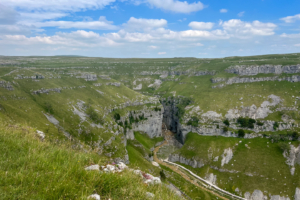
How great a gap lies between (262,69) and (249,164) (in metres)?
104

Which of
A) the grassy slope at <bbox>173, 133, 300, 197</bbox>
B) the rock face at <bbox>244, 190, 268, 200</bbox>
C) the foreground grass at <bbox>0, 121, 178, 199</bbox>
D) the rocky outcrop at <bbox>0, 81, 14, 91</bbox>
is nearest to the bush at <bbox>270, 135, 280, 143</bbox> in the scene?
the grassy slope at <bbox>173, 133, 300, 197</bbox>

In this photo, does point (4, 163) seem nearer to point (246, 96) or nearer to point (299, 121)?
point (299, 121)

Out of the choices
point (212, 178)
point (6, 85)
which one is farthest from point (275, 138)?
point (6, 85)

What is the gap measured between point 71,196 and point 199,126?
11666 centimetres

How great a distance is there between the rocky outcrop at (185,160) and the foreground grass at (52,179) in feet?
313

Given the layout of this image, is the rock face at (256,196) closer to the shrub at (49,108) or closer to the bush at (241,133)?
the bush at (241,133)

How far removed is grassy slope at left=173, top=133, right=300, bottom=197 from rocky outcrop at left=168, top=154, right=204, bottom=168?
242 centimetres

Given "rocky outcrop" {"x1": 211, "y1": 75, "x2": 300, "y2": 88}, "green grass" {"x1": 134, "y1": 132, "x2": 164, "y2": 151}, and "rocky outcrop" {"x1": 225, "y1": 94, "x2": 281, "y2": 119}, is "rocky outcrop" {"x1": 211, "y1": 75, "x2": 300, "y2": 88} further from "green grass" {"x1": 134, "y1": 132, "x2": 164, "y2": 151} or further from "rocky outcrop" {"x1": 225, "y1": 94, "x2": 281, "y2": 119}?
"green grass" {"x1": 134, "y1": 132, "x2": 164, "y2": 151}

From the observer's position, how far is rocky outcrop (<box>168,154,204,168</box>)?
96.2m

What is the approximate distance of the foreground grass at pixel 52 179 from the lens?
20.8 ft

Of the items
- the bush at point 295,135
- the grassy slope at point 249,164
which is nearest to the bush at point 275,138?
the grassy slope at point 249,164

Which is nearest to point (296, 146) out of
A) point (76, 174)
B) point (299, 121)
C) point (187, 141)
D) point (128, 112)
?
point (299, 121)

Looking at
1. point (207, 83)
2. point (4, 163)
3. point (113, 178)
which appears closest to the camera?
point (4, 163)

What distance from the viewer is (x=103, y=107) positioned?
110438 mm
